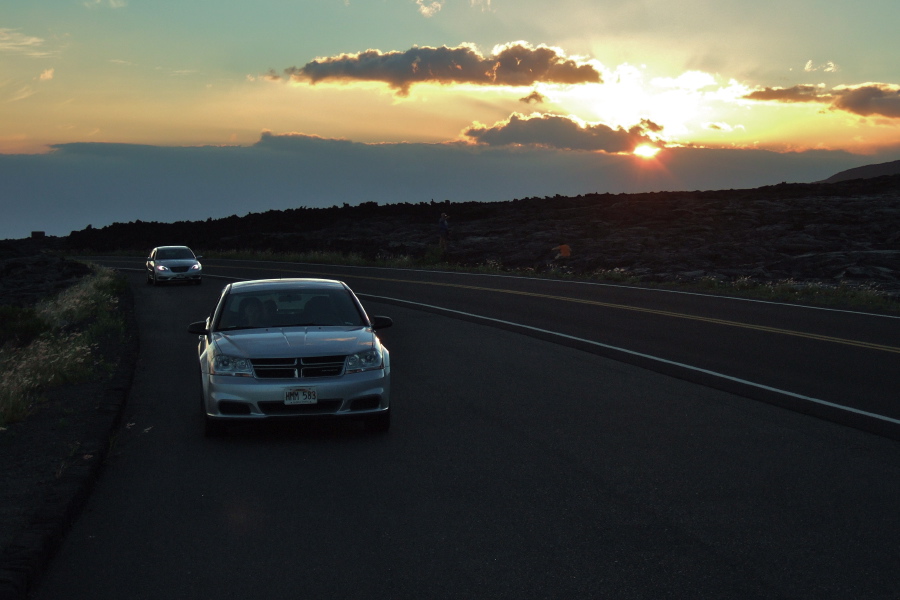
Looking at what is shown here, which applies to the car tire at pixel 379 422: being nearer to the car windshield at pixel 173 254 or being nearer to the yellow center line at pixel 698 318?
the yellow center line at pixel 698 318

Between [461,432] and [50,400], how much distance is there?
186 inches

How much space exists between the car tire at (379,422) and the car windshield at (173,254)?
28.6m

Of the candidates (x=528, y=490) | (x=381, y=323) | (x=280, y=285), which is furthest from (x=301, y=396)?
(x=528, y=490)

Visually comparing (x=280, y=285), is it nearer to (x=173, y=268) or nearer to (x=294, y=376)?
(x=294, y=376)

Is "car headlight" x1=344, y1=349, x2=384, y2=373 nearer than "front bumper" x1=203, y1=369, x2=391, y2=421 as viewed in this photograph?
No

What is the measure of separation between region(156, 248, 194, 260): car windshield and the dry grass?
11.4m

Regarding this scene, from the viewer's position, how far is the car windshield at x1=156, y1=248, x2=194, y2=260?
117 feet

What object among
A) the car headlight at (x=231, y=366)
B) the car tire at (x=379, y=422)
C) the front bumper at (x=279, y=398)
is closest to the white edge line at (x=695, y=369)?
the car tire at (x=379, y=422)

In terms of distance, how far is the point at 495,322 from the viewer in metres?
18.5

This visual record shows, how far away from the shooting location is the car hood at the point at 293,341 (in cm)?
841

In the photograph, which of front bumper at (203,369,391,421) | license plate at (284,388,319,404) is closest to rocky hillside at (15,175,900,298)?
front bumper at (203,369,391,421)

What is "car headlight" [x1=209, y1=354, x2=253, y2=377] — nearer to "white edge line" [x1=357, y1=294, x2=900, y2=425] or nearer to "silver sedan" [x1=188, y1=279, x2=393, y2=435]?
"silver sedan" [x1=188, y1=279, x2=393, y2=435]

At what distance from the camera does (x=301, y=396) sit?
8.20 meters

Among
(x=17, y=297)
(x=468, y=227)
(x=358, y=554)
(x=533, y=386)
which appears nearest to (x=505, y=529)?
(x=358, y=554)
